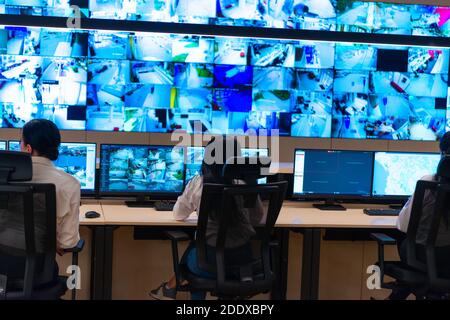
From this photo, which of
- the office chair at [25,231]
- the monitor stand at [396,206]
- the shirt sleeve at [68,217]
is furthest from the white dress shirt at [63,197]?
the monitor stand at [396,206]

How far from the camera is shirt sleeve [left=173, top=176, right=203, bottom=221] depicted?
3262 mm

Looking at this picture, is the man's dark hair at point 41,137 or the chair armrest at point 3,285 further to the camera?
the man's dark hair at point 41,137

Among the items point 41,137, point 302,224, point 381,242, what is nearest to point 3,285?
point 41,137

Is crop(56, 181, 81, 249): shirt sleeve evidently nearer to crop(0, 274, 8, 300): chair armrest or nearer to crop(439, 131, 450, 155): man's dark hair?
crop(0, 274, 8, 300): chair armrest

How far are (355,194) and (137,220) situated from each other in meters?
1.71

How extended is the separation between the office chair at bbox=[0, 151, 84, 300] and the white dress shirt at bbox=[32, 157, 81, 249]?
0.12 m

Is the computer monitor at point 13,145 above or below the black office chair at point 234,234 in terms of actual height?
above

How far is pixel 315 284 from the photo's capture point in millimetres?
3656

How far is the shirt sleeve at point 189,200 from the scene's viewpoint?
3.26 metres

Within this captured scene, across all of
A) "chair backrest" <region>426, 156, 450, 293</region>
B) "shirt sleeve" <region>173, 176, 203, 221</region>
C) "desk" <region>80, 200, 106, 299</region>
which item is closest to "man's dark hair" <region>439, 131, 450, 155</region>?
"chair backrest" <region>426, 156, 450, 293</region>


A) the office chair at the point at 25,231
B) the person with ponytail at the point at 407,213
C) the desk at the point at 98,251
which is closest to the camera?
the office chair at the point at 25,231

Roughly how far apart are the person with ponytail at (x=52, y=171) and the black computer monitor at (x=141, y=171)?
102 cm

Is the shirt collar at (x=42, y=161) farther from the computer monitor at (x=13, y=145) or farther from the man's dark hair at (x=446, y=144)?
the man's dark hair at (x=446, y=144)

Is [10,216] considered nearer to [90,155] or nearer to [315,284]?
[90,155]
